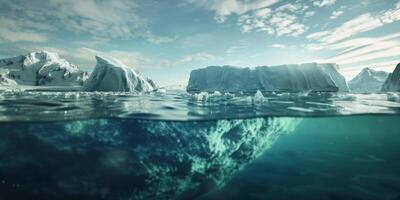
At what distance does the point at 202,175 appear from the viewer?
7734 mm

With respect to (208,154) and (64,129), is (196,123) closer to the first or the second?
(208,154)

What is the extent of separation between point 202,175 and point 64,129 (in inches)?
177

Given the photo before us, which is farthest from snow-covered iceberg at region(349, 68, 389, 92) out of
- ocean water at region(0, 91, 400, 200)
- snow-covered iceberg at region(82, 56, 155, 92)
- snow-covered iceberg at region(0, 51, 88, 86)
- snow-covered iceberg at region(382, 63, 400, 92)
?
snow-covered iceberg at region(0, 51, 88, 86)

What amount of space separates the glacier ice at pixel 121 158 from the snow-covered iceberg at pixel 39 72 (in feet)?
170

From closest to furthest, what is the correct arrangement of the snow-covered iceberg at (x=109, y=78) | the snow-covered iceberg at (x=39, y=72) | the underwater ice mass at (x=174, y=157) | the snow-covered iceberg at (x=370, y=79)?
the underwater ice mass at (x=174, y=157) < the snow-covered iceberg at (x=109, y=78) < the snow-covered iceberg at (x=39, y=72) < the snow-covered iceberg at (x=370, y=79)

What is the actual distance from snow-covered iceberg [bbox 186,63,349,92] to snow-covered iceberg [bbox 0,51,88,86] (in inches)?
1227

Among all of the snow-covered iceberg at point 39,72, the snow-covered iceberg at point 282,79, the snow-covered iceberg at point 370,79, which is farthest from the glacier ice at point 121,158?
the snow-covered iceberg at point 370,79

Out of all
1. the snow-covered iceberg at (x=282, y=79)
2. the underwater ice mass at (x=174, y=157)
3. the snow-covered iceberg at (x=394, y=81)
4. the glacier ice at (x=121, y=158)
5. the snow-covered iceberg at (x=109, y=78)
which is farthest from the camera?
the snow-covered iceberg at (x=282, y=79)

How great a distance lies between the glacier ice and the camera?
6.46 m

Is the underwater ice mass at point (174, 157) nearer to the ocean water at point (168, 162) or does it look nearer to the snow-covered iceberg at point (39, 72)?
the ocean water at point (168, 162)

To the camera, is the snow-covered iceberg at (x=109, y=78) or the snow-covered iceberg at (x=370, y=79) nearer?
the snow-covered iceberg at (x=109, y=78)

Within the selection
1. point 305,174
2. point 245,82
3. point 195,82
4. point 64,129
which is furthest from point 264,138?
point 195,82

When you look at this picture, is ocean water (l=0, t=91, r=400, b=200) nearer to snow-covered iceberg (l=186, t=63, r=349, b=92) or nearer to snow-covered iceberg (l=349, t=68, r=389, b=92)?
snow-covered iceberg (l=186, t=63, r=349, b=92)

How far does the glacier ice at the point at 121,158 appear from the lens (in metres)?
6.46
